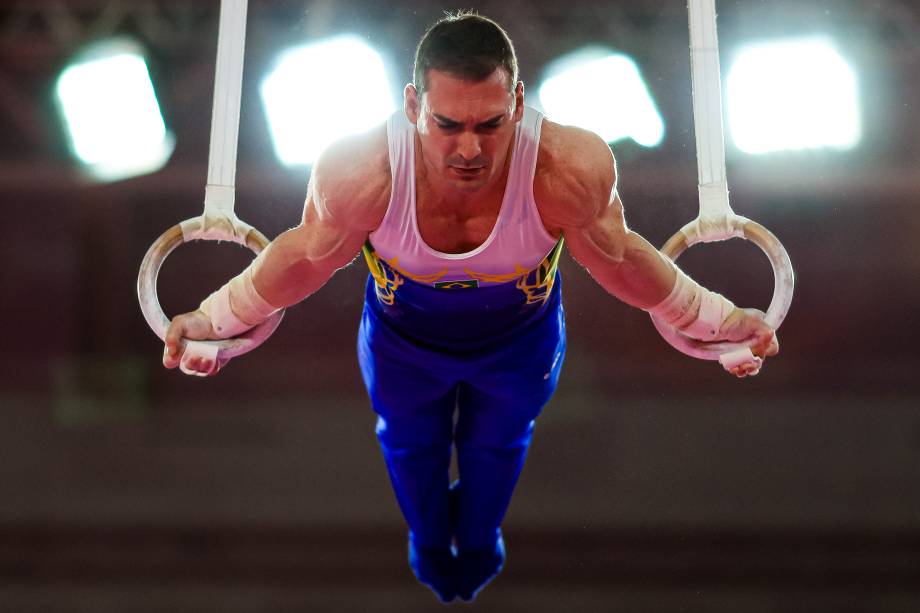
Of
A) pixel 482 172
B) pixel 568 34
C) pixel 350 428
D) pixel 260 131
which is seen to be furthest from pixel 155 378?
pixel 482 172

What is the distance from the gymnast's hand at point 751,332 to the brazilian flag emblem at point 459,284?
452 mm

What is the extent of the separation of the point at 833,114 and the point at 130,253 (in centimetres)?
276

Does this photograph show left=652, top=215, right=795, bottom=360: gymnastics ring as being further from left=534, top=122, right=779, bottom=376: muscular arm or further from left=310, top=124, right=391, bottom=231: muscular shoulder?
A: left=310, top=124, right=391, bottom=231: muscular shoulder

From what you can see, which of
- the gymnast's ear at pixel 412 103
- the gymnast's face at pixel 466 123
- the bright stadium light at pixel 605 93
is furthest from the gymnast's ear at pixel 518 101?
the bright stadium light at pixel 605 93

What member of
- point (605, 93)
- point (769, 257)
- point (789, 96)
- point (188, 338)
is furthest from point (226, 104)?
point (789, 96)

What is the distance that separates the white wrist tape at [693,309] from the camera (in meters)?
1.60

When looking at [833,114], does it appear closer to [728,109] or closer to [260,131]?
[728,109]

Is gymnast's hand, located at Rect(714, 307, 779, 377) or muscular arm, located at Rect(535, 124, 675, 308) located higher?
muscular arm, located at Rect(535, 124, 675, 308)

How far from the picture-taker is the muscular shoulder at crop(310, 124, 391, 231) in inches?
56.2

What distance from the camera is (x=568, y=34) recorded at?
10.4ft

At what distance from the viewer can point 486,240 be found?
150cm

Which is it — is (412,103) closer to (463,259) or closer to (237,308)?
(463,259)

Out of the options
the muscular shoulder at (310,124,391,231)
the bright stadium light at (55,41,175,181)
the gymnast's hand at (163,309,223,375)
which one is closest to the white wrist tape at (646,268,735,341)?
the muscular shoulder at (310,124,391,231)

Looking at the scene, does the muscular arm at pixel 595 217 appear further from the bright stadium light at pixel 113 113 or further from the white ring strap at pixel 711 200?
the bright stadium light at pixel 113 113
